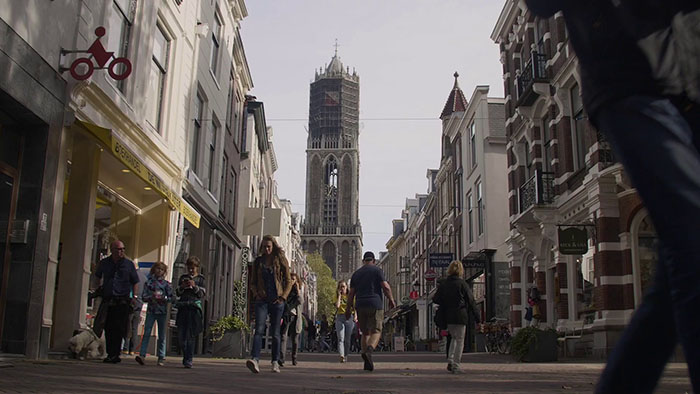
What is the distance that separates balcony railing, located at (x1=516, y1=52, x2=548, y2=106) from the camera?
2238 cm

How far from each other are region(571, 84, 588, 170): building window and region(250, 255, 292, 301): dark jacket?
42.1 feet

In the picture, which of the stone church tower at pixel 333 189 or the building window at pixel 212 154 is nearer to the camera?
the building window at pixel 212 154

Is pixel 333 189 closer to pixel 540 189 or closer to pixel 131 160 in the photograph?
pixel 540 189

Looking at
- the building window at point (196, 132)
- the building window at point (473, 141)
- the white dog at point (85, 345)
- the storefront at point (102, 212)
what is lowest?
the white dog at point (85, 345)

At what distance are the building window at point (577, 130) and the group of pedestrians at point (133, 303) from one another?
13.2 m

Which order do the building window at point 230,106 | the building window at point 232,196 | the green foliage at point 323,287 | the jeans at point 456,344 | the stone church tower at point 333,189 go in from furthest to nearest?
the stone church tower at point 333,189 < the green foliage at point 323,287 < the building window at point 232,196 < the building window at point 230,106 < the jeans at point 456,344

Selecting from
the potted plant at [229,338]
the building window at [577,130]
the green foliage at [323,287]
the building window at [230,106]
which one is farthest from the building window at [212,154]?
the green foliage at [323,287]

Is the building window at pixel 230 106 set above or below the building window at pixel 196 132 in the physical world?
above

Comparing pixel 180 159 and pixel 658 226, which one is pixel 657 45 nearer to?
pixel 658 226

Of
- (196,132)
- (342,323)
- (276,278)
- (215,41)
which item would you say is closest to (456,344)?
(276,278)

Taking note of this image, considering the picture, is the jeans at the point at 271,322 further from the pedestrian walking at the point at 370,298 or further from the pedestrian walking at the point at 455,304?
the pedestrian walking at the point at 455,304

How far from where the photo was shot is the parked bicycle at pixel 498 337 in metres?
22.8

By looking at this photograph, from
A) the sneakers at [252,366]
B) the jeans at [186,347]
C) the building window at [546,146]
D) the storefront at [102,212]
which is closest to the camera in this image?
the sneakers at [252,366]

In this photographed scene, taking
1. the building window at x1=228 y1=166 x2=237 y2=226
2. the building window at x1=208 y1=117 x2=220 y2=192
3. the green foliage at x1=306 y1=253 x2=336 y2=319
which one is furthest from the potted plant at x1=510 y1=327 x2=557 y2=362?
A: the green foliage at x1=306 y1=253 x2=336 y2=319
